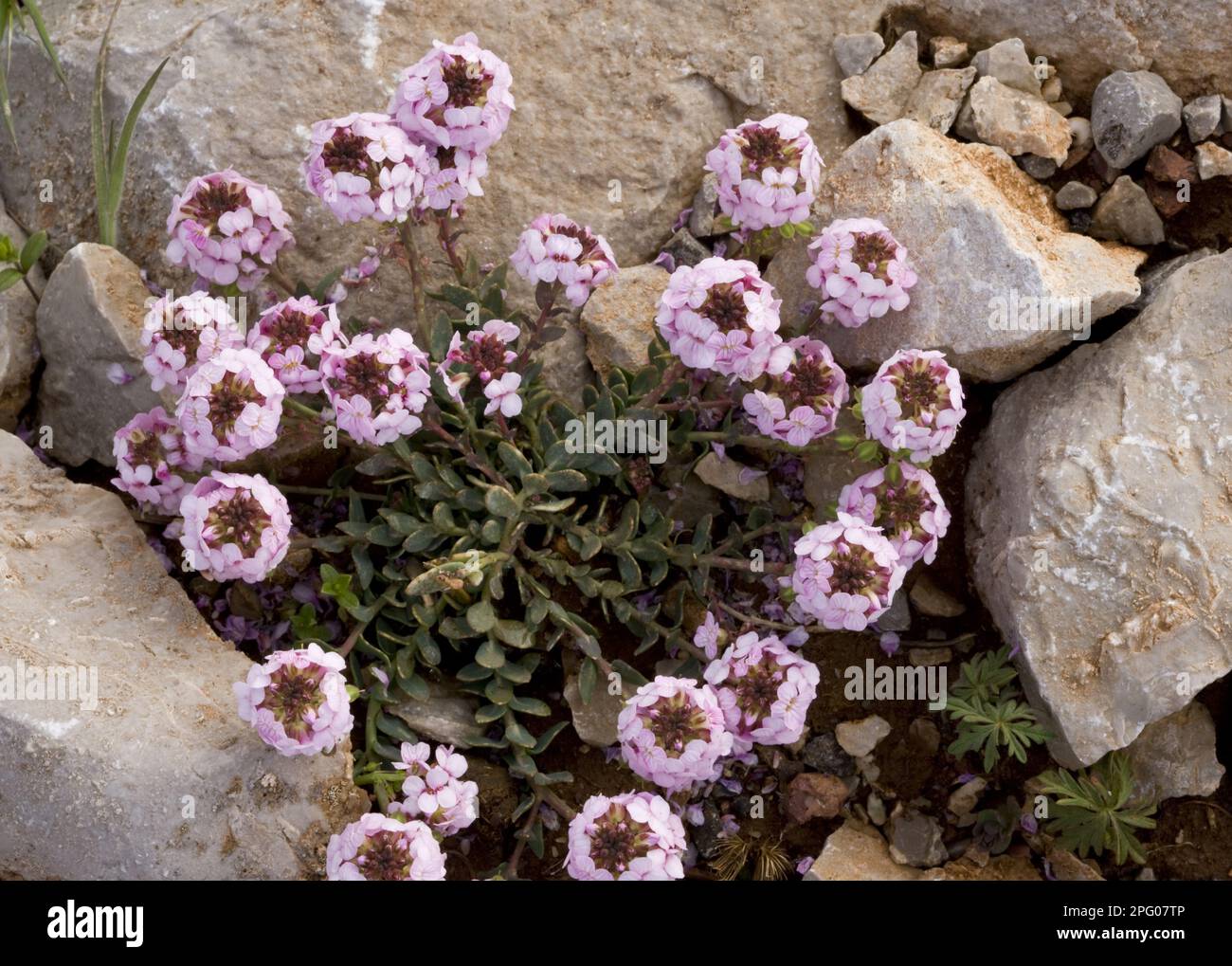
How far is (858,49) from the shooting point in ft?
19.4

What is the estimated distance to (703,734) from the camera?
4.52 metres

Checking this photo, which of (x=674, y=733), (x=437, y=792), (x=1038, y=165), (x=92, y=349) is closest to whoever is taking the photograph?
(x=674, y=733)

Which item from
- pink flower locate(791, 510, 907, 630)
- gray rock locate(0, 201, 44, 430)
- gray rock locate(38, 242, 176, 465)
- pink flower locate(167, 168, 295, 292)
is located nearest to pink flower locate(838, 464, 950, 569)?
pink flower locate(791, 510, 907, 630)

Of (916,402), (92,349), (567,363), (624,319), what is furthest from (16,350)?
(916,402)

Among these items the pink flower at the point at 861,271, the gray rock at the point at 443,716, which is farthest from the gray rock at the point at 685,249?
the gray rock at the point at 443,716

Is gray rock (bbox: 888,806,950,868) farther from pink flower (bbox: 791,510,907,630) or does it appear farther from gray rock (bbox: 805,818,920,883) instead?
pink flower (bbox: 791,510,907,630)

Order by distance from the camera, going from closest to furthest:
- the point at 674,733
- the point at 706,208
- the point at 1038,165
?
1. the point at 674,733
2. the point at 1038,165
3. the point at 706,208

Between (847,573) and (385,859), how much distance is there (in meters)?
1.85

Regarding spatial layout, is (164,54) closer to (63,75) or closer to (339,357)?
(63,75)

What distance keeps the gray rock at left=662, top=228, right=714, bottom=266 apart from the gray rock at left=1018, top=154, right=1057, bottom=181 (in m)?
1.45

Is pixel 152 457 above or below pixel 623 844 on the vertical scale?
above

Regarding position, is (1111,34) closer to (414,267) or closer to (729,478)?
(729,478)

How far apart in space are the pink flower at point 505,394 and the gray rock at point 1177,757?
278cm

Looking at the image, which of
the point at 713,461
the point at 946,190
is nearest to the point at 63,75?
the point at 713,461
